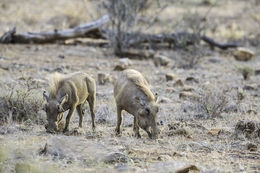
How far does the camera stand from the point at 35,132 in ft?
26.6

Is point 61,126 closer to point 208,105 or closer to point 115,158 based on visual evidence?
point 115,158

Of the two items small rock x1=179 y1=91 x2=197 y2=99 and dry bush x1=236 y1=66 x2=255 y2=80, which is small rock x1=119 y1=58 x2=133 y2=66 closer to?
dry bush x1=236 y1=66 x2=255 y2=80

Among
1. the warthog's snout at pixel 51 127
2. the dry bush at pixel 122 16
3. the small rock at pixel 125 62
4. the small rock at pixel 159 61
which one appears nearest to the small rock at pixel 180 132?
the warthog's snout at pixel 51 127

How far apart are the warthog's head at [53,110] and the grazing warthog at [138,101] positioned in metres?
1.01

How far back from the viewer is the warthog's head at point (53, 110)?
7.85 m

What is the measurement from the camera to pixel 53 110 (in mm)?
7848

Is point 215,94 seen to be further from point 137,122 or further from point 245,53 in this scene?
point 245,53

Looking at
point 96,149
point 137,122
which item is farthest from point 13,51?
point 96,149

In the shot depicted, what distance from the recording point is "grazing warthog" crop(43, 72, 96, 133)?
789 cm

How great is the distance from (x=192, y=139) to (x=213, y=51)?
12.2 meters

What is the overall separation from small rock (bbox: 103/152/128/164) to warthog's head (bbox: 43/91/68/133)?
1750 millimetres

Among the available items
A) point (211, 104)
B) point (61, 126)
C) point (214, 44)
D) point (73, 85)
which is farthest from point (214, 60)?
point (61, 126)

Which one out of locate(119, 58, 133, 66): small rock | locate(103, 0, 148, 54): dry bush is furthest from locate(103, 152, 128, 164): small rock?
locate(103, 0, 148, 54): dry bush

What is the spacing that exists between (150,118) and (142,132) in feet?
3.56
